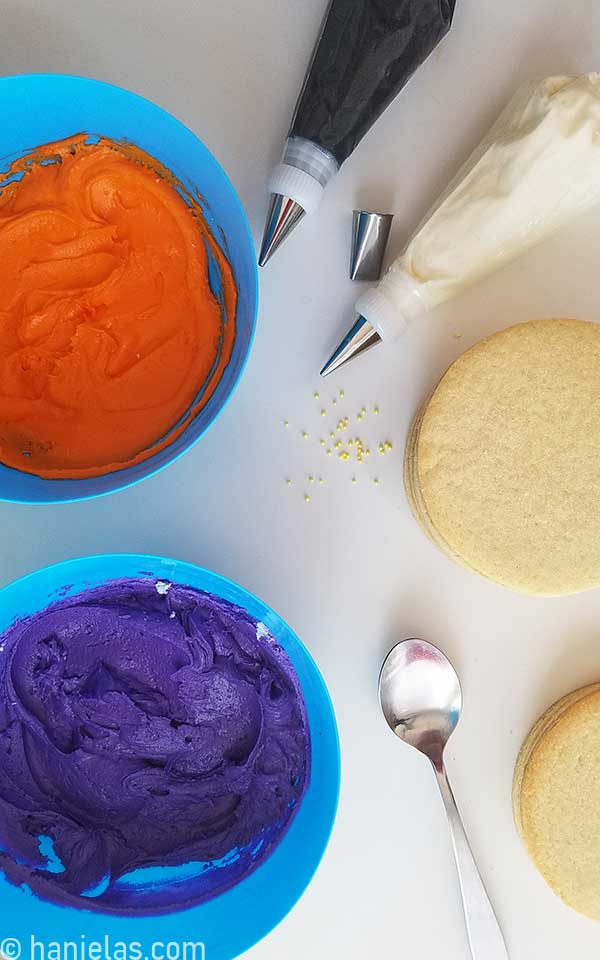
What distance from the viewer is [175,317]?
974mm

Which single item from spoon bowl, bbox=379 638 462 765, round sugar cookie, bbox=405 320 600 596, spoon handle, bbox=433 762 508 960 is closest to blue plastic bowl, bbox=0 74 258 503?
round sugar cookie, bbox=405 320 600 596

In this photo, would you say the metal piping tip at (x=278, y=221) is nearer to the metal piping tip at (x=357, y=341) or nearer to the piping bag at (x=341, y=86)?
the piping bag at (x=341, y=86)

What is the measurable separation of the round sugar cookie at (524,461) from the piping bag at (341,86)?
324mm

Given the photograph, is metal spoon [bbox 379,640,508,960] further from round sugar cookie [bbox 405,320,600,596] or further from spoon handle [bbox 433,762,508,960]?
round sugar cookie [bbox 405,320,600,596]

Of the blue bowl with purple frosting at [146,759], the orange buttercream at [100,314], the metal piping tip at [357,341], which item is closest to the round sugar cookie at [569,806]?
the blue bowl with purple frosting at [146,759]

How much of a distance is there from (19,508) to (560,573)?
79 centimetres

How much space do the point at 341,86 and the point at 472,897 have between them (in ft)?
3.86

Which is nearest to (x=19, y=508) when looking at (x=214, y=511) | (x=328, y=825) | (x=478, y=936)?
(x=214, y=511)

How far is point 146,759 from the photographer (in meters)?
1.02

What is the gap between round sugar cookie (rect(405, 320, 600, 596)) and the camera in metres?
1.03

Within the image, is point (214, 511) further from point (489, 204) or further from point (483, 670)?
point (489, 204)

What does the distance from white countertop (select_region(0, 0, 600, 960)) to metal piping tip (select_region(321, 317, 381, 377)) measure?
42mm

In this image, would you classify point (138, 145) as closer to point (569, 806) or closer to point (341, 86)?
point (341, 86)

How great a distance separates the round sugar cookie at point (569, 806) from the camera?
41.3 inches
